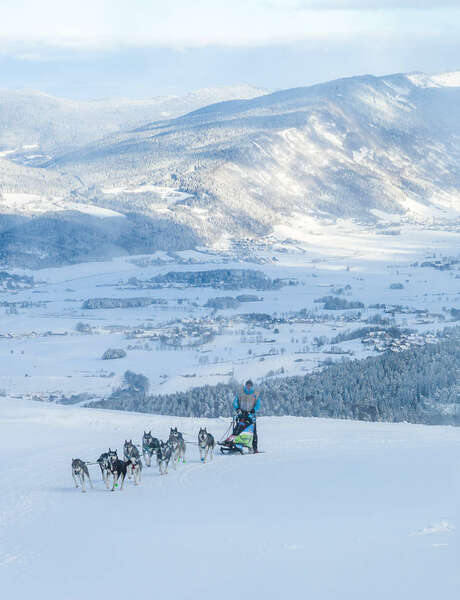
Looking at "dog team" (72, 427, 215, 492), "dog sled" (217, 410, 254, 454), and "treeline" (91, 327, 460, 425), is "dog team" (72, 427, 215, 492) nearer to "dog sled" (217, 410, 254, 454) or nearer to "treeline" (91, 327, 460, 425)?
"dog sled" (217, 410, 254, 454)

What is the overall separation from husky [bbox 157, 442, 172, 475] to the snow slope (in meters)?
0.39

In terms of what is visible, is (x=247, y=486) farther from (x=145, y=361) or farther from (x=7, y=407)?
(x=145, y=361)

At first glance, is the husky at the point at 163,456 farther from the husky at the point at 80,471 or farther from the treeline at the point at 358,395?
the treeline at the point at 358,395

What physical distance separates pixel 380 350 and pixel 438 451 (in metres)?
68.5

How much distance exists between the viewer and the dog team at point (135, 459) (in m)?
20.9

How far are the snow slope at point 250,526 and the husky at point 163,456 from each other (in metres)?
0.39

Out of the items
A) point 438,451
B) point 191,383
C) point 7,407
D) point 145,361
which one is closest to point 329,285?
point 145,361

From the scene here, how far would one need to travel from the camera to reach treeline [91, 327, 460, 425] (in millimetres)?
55531

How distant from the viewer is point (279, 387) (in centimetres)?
6862

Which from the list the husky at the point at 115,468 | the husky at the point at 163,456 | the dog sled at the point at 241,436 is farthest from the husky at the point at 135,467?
the dog sled at the point at 241,436

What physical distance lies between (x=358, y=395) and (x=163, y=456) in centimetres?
3968

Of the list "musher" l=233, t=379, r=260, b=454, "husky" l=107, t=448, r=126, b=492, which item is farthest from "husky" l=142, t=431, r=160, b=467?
"musher" l=233, t=379, r=260, b=454

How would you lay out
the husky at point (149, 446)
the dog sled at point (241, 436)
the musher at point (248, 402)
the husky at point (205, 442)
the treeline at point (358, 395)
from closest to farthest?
the husky at point (149, 446) < the husky at point (205, 442) < the musher at point (248, 402) < the dog sled at point (241, 436) < the treeline at point (358, 395)

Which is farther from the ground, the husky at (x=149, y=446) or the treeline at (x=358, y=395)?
the husky at (x=149, y=446)
